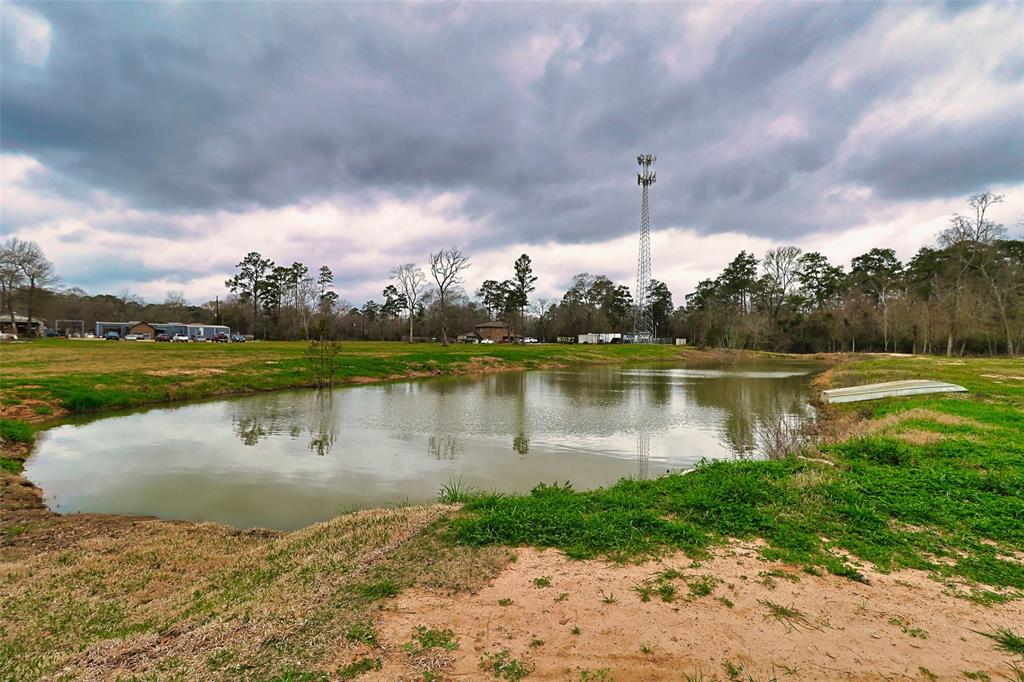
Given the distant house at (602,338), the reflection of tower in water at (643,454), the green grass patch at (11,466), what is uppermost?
the distant house at (602,338)

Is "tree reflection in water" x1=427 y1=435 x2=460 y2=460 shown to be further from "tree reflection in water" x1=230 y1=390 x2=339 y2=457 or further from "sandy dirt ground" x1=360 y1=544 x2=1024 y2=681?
"sandy dirt ground" x1=360 y1=544 x2=1024 y2=681

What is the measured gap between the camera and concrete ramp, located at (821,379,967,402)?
51.3 feet

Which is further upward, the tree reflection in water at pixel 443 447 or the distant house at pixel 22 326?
the distant house at pixel 22 326

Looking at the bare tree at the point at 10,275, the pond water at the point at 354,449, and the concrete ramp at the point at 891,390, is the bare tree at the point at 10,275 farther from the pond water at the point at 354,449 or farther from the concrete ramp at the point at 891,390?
the concrete ramp at the point at 891,390

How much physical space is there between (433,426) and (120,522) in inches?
330

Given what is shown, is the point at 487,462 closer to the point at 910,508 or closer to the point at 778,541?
the point at 778,541

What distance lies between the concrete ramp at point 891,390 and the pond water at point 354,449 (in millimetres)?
1395

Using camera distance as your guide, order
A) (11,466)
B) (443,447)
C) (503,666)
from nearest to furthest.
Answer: (503,666) < (11,466) < (443,447)

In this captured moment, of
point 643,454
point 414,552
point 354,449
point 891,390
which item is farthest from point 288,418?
point 891,390

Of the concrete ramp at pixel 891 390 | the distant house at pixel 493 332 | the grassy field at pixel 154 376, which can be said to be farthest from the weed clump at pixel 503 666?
the distant house at pixel 493 332

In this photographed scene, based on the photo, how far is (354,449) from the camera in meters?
11.7

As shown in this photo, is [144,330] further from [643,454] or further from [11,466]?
[643,454]

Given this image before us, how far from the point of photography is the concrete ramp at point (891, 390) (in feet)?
51.3

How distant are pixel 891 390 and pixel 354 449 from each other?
57.1ft
